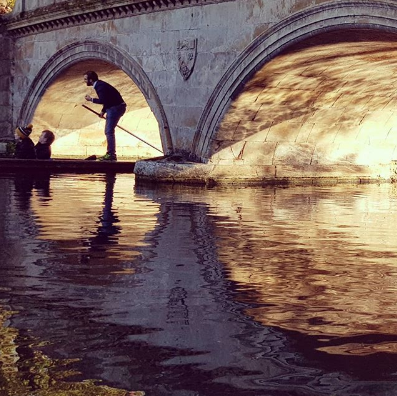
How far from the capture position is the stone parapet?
12.8m

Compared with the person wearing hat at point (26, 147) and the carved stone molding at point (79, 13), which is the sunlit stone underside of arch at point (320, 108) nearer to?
the carved stone molding at point (79, 13)

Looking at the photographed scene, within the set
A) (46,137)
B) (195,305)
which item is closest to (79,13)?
(46,137)

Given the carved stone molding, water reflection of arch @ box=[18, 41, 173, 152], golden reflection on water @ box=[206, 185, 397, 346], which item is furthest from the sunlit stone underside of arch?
golden reflection on water @ box=[206, 185, 397, 346]

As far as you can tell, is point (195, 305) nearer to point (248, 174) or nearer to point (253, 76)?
point (253, 76)

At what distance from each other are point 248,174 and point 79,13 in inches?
183

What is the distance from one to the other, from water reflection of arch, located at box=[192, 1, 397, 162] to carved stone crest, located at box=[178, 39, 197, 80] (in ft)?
2.30

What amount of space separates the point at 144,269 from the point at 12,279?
2.28 feet

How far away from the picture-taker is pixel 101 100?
1523 centimetres

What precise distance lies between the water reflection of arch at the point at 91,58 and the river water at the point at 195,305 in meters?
6.01

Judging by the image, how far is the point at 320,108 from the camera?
43.0 feet

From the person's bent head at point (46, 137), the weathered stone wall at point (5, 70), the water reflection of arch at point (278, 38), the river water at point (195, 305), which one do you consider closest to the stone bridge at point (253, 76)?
the water reflection of arch at point (278, 38)

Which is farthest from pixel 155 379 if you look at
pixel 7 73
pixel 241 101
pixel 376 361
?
pixel 7 73

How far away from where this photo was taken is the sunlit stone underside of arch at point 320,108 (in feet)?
36.8

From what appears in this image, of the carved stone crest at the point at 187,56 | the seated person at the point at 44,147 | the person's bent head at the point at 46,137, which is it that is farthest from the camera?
the person's bent head at the point at 46,137
